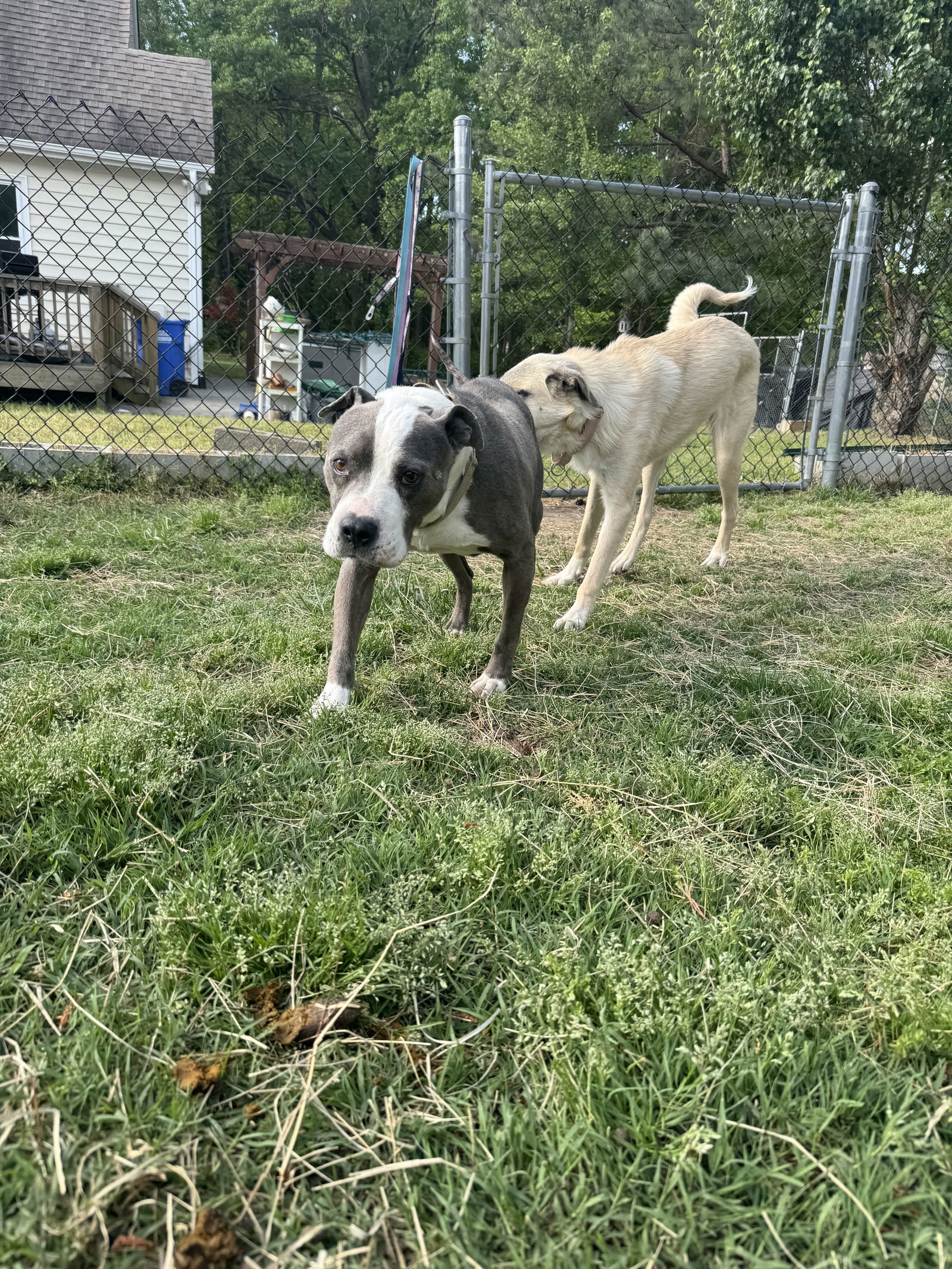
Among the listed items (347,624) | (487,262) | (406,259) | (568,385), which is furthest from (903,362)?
(347,624)

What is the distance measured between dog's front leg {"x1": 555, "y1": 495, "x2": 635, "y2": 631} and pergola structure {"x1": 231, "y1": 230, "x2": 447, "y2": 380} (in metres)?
3.15

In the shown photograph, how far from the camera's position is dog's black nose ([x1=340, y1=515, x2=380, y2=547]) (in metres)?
1.99

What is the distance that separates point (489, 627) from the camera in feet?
10.2

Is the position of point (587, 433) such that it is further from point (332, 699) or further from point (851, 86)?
point (851, 86)

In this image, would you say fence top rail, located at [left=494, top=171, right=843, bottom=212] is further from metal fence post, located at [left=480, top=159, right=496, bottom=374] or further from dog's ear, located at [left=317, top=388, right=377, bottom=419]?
dog's ear, located at [left=317, top=388, right=377, bottom=419]

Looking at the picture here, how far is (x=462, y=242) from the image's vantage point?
16.1ft

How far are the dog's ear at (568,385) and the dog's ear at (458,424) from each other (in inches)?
47.8

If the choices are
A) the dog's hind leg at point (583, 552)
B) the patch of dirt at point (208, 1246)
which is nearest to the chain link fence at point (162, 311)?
the dog's hind leg at point (583, 552)

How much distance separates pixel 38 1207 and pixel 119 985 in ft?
1.20

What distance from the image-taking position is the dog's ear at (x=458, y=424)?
2188 mm

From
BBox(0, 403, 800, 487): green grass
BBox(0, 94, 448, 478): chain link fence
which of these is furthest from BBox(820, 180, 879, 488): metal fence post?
BBox(0, 94, 448, 478): chain link fence

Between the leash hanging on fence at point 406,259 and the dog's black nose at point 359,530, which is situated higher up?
the leash hanging on fence at point 406,259

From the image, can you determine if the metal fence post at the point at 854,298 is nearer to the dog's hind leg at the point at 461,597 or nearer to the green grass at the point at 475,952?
the green grass at the point at 475,952

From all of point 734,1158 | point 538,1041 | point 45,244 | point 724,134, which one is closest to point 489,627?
point 538,1041
